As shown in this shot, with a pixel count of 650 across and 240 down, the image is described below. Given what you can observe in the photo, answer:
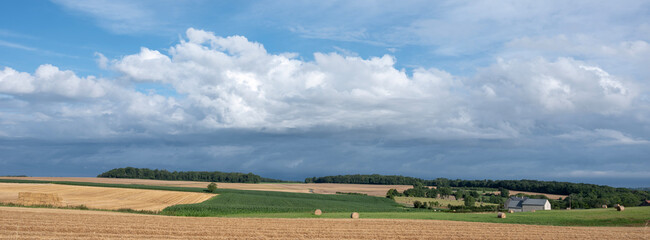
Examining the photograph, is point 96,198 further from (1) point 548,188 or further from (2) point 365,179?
(2) point 365,179

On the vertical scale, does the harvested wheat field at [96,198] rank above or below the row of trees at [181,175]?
below

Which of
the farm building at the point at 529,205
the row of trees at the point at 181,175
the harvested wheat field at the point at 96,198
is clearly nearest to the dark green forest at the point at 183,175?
the row of trees at the point at 181,175

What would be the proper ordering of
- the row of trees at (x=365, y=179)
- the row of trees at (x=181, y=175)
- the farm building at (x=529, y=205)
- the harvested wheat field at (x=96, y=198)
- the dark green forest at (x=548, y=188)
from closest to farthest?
the harvested wheat field at (x=96, y=198) → the farm building at (x=529, y=205) → the dark green forest at (x=548, y=188) → the row of trees at (x=181, y=175) → the row of trees at (x=365, y=179)

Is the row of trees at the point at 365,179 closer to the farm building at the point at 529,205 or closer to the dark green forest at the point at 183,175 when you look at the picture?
the dark green forest at the point at 183,175

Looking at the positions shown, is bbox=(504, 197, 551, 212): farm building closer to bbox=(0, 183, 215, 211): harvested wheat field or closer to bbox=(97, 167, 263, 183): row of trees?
A: bbox=(0, 183, 215, 211): harvested wheat field

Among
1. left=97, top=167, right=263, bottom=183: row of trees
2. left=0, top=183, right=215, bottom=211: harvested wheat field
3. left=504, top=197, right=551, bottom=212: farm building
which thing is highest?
left=97, top=167, right=263, bottom=183: row of trees

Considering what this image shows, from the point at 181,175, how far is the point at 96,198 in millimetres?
97561

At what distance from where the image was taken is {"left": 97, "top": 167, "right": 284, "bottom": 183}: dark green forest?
152m

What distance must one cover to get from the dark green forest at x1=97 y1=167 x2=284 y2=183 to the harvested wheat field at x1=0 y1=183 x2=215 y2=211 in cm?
7627

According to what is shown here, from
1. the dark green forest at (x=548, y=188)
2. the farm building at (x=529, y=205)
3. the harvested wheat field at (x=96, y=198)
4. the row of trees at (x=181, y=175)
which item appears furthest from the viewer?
the row of trees at (x=181, y=175)

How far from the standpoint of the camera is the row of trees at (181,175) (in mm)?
151637

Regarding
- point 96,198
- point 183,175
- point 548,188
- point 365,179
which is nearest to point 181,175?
point 183,175

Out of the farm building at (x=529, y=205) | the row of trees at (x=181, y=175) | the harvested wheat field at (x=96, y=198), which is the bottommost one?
the farm building at (x=529, y=205)

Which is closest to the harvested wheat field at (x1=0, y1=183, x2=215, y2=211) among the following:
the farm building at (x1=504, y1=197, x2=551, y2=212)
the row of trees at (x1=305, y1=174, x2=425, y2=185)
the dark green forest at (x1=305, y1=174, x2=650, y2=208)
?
the farm building at (x1=504, y1=197, x2=551, y2=212)
